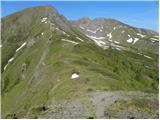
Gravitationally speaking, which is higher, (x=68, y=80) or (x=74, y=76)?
(x=74, y=76)

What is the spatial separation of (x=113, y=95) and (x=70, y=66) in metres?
50.2

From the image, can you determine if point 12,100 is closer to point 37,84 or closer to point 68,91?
point 37,84

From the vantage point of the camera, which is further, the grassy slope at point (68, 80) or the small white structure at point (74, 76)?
the small white structure at point (74, 76)

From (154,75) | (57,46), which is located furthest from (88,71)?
(154,75)

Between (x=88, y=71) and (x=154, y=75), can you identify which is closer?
(x=88, y=71)

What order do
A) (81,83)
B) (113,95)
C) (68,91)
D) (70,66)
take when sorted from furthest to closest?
(70,66) < (81,83) < (68,91) < (113,95)

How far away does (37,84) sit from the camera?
134m

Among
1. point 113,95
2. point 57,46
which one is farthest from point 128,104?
point 57,46

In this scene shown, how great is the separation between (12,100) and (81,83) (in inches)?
2652

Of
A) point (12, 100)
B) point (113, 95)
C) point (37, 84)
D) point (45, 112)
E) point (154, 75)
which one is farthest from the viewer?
point (154, 75)

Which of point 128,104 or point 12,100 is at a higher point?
point 12,100

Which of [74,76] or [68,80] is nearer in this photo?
[68,80]

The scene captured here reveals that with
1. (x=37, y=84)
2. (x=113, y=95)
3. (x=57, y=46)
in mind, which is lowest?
(x=113, y=95)

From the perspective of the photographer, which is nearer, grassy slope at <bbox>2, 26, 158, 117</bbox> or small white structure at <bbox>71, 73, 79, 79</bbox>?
grassy slope at <bbox>2, 26, 158, 117</bbox>
